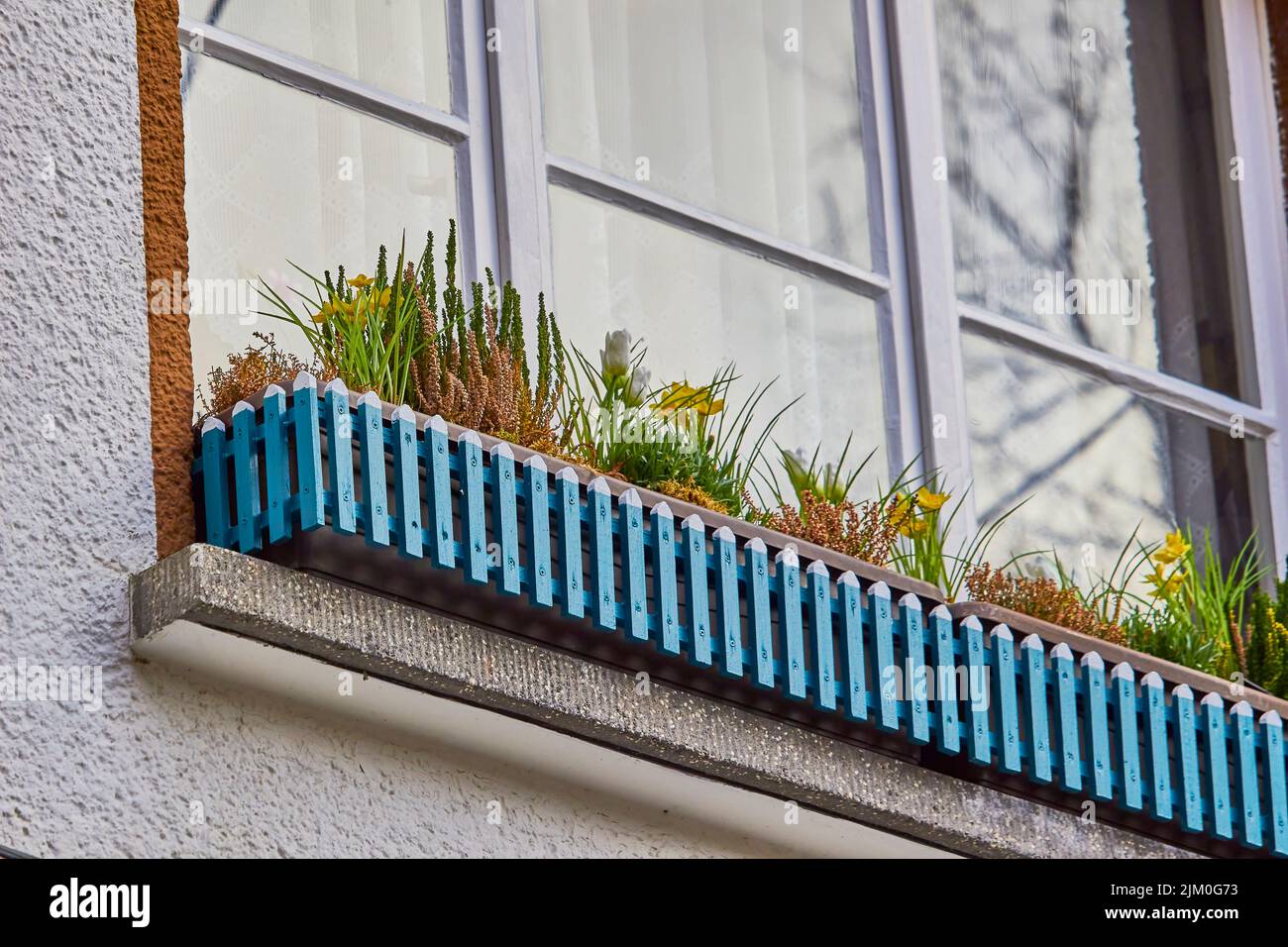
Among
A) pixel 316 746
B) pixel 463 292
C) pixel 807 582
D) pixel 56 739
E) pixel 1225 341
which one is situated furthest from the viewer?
pixel 1225 341

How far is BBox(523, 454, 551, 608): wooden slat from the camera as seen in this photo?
4582mm

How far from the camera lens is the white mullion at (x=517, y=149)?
5656mm

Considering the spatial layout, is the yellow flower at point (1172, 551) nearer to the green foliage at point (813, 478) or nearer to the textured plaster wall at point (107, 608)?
the green foliage at point (813, 478)

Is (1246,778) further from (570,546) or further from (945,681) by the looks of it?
(570,546)

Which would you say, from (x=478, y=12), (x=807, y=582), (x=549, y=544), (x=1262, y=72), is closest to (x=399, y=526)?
(x=549, y=544)

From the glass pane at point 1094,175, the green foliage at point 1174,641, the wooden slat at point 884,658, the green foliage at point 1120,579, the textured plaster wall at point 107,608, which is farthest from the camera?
the glass pane at point 1094,175

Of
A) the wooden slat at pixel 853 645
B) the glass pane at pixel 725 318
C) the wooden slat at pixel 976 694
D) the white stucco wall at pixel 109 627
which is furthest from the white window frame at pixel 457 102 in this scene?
the wooden slat at pixel 976 694

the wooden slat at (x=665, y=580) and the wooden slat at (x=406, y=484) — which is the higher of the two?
the wooden slat at (x=406, y=484)

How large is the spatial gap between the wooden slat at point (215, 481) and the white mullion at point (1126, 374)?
2772 millimetres

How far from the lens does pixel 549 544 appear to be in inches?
184

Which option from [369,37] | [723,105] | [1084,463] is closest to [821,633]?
[369,37]

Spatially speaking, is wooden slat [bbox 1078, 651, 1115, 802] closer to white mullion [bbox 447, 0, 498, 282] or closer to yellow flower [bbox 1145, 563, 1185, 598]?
yellow flower [bbox 1145, 563, 1185, 598]

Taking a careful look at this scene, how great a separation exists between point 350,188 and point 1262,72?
3.69 metres

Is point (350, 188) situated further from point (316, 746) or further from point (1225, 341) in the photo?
point (1225, 341)
